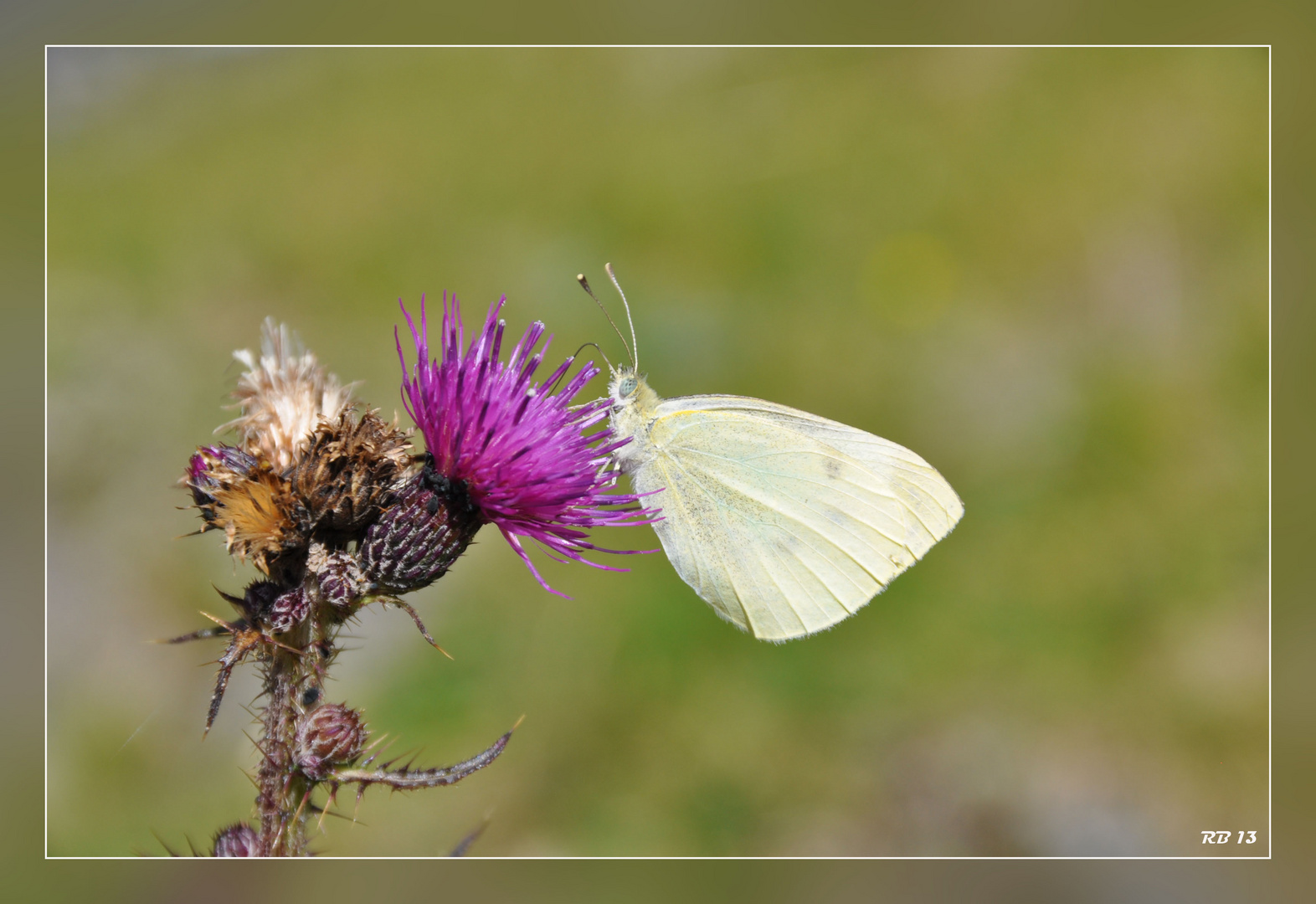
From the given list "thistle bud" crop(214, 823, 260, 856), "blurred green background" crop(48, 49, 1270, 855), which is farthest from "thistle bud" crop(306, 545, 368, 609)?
"blurred green background" crop(48, 49, 1270, 855)

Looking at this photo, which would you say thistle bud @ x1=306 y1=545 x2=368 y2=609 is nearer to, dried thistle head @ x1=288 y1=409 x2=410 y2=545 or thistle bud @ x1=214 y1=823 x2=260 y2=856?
dried thistle head @ x1=288 y1=409 x2=410 y2=545

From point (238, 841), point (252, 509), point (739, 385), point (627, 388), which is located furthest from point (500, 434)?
point (739, 385)

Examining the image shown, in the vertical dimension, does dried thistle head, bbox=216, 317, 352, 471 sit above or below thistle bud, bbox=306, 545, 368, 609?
above

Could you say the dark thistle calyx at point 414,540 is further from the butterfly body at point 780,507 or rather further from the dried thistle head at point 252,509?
the butterfly body at point 780,507

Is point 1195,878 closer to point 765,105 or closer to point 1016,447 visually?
point 1016,447

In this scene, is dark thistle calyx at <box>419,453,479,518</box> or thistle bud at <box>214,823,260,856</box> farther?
dark thistle calyx at <box>419,453,479,518</box>

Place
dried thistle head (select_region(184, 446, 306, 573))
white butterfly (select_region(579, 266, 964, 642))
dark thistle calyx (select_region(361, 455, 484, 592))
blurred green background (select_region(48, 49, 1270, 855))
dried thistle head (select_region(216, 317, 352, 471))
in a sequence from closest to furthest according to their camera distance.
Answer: dried thistle head (select_region(184, 446, 306, 573)) < dark thistle calyx (select_region(361, 455, 484, 592)) < dried thistle head (select_region(216, 317, 352, 471)) < white butterfly (select_region(579, 266, 964, 642)) < blurred green background (select_region(48, 49, 1270, 855))
